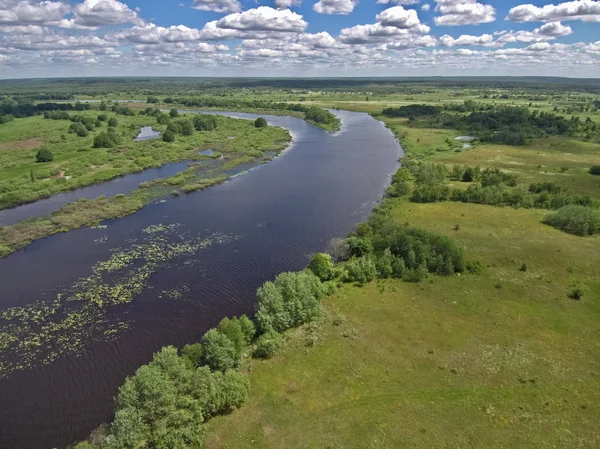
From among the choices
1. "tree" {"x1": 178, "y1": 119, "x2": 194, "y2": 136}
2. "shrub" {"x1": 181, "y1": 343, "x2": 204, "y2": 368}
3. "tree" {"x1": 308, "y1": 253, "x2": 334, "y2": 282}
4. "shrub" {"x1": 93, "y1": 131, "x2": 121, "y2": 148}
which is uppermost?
"tree" {"x1": 178, "y1": 119, "x2": 194, "y2": 136}

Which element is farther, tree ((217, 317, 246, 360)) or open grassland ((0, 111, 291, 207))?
open grassland ((0, 111, 291, 207))

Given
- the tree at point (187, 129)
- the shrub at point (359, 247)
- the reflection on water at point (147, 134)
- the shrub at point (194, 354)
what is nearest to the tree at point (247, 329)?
the shrub at point (194, 354)

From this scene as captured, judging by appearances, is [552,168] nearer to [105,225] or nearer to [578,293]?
[578,293]

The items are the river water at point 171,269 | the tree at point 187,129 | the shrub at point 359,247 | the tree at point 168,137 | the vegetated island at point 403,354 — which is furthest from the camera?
the tree at point 187,129

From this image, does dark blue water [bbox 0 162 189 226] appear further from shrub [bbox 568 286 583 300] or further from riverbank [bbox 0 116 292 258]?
shrub [bbox 568 286 583 300]

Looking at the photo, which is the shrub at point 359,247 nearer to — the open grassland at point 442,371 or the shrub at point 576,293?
the open grassland at point 442,371

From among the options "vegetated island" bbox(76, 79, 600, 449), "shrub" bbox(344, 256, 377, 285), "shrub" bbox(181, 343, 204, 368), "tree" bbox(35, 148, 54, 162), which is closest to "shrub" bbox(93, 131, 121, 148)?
"tree" bbox(35, 148, 54, 162)

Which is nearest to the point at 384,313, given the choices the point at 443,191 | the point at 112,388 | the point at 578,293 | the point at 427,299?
the point at 427,299
